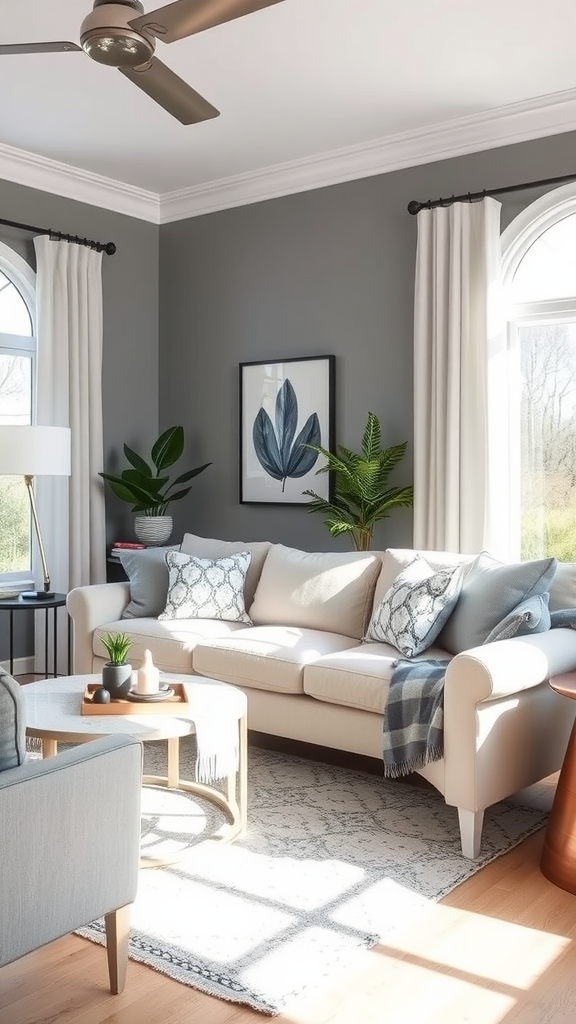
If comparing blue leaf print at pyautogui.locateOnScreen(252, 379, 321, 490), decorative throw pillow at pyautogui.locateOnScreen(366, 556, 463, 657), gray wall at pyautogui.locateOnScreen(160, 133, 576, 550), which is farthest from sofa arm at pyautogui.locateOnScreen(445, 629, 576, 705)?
blue leaf print at pyautogui.locateOnScreen(252, 379, 321, 490)

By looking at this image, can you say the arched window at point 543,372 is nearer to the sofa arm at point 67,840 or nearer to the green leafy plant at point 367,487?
the green leafy plant at point 367,487

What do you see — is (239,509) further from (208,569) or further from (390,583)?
(390,583)

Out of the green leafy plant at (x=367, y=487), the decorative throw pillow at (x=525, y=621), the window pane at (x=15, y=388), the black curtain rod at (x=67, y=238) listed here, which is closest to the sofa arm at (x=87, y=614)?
the green leafy plant at (x=367, y=487)

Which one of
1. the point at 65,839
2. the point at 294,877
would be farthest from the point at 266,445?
the point at 65,839

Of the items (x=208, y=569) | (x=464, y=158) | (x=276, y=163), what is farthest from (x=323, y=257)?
(x=208, y=569)

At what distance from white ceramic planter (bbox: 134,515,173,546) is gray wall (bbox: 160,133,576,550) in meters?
0.35

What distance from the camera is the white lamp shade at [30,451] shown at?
4.54 metres

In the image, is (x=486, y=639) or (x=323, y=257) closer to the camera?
(x=486, y=639)

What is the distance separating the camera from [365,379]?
5.19m

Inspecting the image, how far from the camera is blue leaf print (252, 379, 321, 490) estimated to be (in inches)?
212

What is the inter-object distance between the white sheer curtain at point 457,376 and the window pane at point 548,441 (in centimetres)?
18

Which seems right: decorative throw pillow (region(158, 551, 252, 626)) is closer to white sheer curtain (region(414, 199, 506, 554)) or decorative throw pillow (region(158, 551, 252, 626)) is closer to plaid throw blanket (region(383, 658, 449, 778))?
white sheer curtain (region(414, 199, 506, 554))

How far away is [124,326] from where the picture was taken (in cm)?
596

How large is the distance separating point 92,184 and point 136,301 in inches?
30.1
